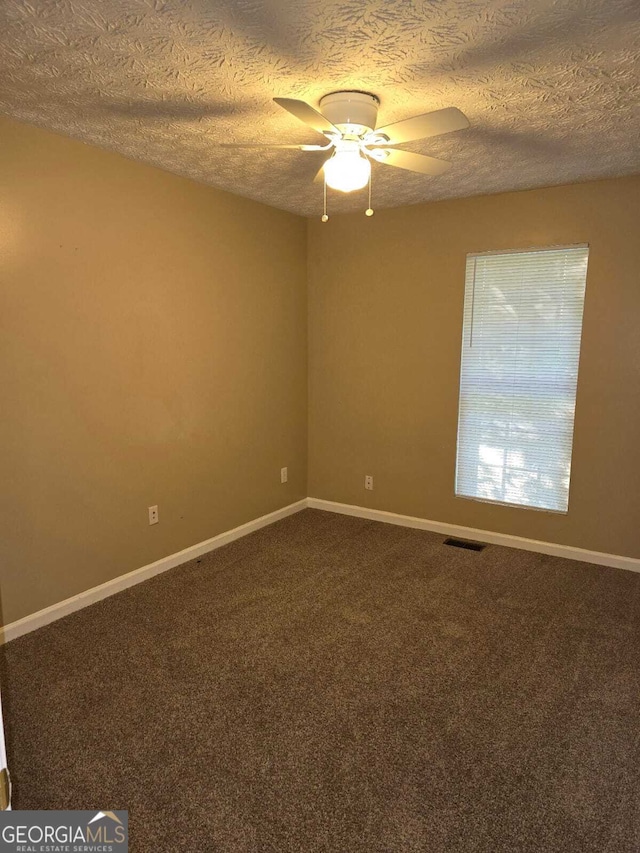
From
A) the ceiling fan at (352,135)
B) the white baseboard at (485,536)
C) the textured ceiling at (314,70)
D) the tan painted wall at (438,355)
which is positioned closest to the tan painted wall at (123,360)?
the textured ceiling at (314,70)

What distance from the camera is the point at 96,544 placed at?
3008mm

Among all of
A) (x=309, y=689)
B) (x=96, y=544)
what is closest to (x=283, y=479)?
(x=96, y=544)

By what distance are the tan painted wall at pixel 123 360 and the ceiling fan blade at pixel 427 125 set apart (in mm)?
1614

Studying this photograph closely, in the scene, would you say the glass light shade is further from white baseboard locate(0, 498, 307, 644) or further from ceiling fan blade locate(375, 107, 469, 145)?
white baseboard locate(0, 498, 307, 644)

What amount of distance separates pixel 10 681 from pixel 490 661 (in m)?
2.10

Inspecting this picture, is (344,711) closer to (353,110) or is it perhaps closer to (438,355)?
(353,110)

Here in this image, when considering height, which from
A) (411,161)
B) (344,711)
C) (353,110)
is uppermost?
(353,110)

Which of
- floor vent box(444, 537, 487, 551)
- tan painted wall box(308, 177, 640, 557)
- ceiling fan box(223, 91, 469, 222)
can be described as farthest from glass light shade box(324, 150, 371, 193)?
floor vent box(444, 537, 487, 551)

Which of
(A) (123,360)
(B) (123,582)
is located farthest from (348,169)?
(B) (123,582)

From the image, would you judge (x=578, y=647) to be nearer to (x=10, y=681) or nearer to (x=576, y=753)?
(x=576, y=753)

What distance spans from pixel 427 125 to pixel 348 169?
34cm

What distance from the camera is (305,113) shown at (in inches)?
71.2

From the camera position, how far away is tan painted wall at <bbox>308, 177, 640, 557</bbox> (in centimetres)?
331

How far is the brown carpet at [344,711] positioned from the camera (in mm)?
1664
